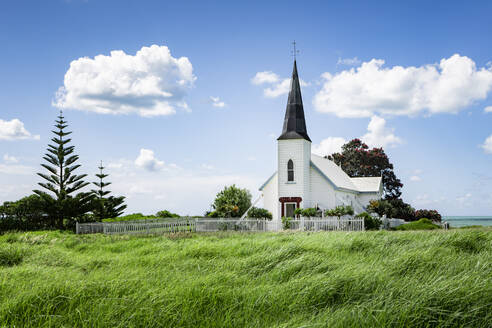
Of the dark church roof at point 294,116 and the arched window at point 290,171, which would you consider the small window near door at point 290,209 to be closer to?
the arched window at point 290,171

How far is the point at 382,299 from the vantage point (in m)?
4.37

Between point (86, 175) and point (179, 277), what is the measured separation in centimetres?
2406

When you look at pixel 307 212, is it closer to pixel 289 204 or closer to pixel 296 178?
pixel 289 204

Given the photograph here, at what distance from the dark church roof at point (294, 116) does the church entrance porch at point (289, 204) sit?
3.80 m

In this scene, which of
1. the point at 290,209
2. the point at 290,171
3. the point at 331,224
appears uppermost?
the point at 290,171

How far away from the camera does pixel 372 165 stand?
133ft

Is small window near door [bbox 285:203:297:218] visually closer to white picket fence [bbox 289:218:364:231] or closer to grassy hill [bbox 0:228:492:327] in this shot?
white picket fence [bbox 289:218:364:231]

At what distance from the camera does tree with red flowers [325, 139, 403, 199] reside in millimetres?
40406

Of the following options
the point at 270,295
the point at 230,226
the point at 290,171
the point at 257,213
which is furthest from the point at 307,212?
the point at 270,295

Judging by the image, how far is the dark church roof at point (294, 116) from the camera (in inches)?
998

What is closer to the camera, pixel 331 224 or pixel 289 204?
pixel 331 224

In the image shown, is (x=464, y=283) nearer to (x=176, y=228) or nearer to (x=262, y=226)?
(x=262, y=226)

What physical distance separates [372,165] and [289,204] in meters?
18.3

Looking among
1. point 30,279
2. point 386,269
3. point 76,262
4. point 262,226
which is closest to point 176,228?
point 262,226
